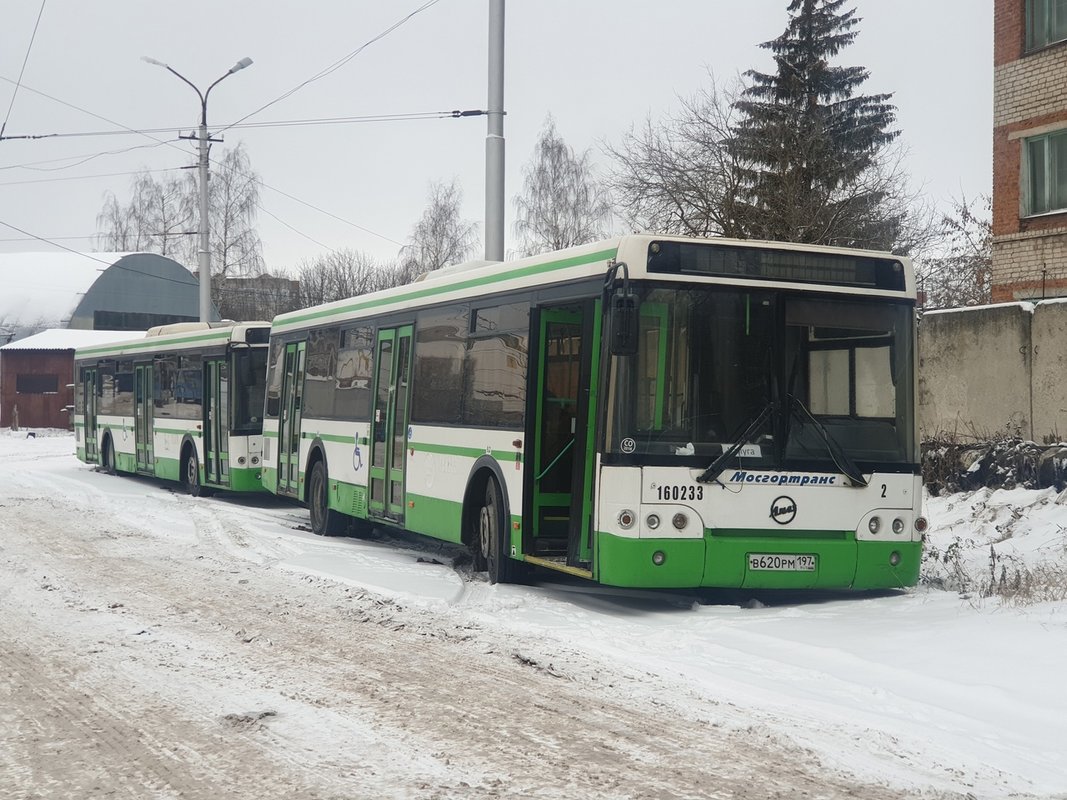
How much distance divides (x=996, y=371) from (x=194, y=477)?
44.9 feet

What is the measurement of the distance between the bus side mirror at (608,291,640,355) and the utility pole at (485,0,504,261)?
9.44 metres

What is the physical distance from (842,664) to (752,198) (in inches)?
916

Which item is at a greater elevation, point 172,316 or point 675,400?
point 172,316

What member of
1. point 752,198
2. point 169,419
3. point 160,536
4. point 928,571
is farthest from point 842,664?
point 752,198

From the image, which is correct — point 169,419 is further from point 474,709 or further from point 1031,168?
point 474,709

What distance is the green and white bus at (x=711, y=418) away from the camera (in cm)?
994

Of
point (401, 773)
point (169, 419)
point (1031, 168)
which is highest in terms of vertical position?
point (1031, 168)

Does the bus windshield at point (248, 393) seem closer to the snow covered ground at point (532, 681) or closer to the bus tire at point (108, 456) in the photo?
the bus tire at point (108, 456)

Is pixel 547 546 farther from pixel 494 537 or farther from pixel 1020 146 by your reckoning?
pixel 1020 146

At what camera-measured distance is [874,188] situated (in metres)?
30.6

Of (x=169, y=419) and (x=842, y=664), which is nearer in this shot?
(x=842, y=664)

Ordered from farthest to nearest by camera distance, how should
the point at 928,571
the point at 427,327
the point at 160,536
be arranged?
the point at 160,536 < the point at 427,327 < the point at 928,571

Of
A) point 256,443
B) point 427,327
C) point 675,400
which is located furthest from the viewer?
point 256,443

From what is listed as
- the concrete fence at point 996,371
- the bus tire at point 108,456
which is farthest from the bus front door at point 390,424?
the bus tire at point 108,456
